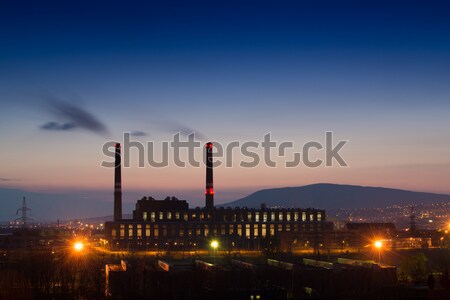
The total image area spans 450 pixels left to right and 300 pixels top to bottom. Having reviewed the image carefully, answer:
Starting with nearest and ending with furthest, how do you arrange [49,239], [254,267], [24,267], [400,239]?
[254,267] < [24,267] < [400,239] < [49,239]

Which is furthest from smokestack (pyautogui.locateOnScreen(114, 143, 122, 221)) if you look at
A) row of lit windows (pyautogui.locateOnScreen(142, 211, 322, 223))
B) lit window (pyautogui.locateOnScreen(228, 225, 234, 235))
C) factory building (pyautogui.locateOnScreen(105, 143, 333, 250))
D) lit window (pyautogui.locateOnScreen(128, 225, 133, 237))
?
lit window (pyautogui.locateOnScreen(228, 225, 234, 235))

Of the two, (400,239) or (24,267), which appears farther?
(400,239)

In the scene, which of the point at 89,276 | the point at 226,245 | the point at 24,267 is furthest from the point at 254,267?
the point at 226,245

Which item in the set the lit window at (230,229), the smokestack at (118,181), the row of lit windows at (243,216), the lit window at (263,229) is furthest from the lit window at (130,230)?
the lit window at (263,229)

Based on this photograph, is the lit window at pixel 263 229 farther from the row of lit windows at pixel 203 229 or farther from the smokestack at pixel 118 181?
the smokestack at pixel 118 181

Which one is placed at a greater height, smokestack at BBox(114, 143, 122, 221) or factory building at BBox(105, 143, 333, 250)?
smokestack at BBox(114, 143, 122, 221)

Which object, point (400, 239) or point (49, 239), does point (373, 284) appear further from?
point (49, 239)

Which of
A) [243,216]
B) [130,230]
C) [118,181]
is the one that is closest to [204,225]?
[243,216]

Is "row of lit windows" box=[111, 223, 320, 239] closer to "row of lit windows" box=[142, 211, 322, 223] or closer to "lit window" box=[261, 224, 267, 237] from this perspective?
"lit window" box=[261, 224, 267, 237]
